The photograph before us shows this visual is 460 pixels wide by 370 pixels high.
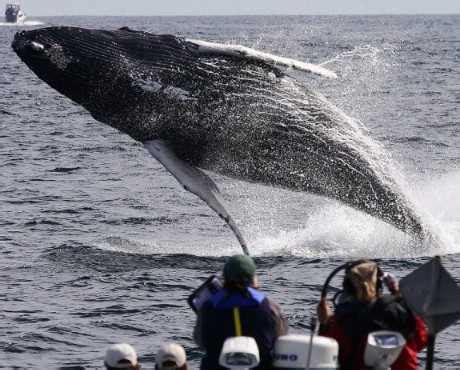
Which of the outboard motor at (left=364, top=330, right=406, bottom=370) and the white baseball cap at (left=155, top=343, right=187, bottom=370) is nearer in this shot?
the outboard motor at (left=364, top=330, right=406, bottom=370)

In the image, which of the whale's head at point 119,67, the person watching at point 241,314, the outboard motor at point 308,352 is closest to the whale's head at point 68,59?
the whale's head at point 119,67

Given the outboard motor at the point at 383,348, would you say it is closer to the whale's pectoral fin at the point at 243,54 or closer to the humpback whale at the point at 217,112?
the humpback whale at the point at 217,112

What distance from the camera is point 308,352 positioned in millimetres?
7480

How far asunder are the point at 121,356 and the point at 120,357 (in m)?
0.01

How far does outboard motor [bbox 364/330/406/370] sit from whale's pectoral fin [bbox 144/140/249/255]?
21.7 feet

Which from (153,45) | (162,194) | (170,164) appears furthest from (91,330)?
(162,194)

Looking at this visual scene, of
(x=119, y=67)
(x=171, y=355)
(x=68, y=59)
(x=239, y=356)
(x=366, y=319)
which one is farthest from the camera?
(x=119, y=67)

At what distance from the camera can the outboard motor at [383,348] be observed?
7.71 metres

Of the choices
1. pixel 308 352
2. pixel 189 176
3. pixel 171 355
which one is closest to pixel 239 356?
pixel 308 352

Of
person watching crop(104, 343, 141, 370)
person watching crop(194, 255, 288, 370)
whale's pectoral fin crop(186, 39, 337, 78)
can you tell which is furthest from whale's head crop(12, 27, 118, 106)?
person watching crop(194, 255, 288, 370)

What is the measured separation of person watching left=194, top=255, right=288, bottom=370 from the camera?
7887 mm

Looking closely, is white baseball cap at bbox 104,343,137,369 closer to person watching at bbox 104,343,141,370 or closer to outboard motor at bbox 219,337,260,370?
person watching at bbox 104,343,141,370

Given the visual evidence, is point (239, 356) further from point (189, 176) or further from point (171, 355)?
point (189, 176)

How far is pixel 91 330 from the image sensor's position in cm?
1305
